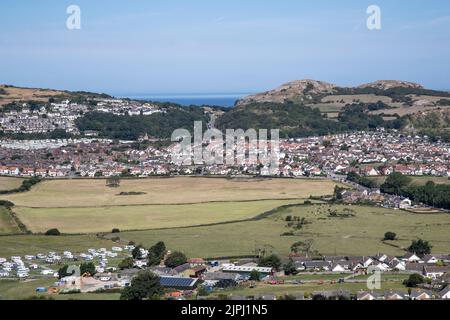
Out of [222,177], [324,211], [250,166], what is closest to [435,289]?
[324,211]

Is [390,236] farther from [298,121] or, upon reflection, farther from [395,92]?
[395,92]

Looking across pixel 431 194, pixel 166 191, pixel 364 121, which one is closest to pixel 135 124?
pixel 364 121

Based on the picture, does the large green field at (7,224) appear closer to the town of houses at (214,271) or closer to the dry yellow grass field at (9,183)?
the town of houses at (214,271)

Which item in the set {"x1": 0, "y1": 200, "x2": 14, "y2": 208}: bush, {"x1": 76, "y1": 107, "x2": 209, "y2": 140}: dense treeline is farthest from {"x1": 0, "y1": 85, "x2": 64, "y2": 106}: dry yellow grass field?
{"x1": 0, "y1": 200, "x2": 14, "y2": 208}: bush

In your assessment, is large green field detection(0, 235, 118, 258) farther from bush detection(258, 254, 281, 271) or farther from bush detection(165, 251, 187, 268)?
bush detection(258, 254, 281, 271)

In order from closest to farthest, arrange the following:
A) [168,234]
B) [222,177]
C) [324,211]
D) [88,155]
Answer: [168,234], [324,211], [222,177], [88,155]

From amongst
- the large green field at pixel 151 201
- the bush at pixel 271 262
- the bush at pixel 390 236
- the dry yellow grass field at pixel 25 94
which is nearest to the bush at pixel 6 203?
the large green field at pixel 151 201
